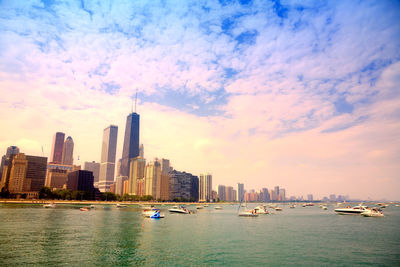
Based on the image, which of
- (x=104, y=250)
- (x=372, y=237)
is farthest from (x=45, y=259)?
(x=372, y=237)

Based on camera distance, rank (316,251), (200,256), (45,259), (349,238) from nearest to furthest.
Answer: (45,259)
(200,256)
(316,251)
(349,238)

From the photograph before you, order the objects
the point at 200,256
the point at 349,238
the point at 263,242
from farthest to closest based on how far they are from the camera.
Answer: the point at 349,238, the point at 263,242, the point at 200,256

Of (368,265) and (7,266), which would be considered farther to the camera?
(368,265)

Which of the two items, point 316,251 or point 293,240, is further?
point 293,240

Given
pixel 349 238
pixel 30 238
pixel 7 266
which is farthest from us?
pixel 349 238

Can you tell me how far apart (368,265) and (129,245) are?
4242cm

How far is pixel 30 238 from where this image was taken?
2232 inches

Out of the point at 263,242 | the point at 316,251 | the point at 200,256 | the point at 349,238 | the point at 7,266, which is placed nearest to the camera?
the point at 7,266

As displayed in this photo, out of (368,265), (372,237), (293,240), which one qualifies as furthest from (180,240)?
(372,237)

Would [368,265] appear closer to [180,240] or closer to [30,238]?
[180,240]

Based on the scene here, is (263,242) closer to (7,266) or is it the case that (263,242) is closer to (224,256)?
(224,256)

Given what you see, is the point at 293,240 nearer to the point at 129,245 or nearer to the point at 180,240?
the point at 180,240

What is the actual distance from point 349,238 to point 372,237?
689 centimetres

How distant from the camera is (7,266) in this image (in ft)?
121
